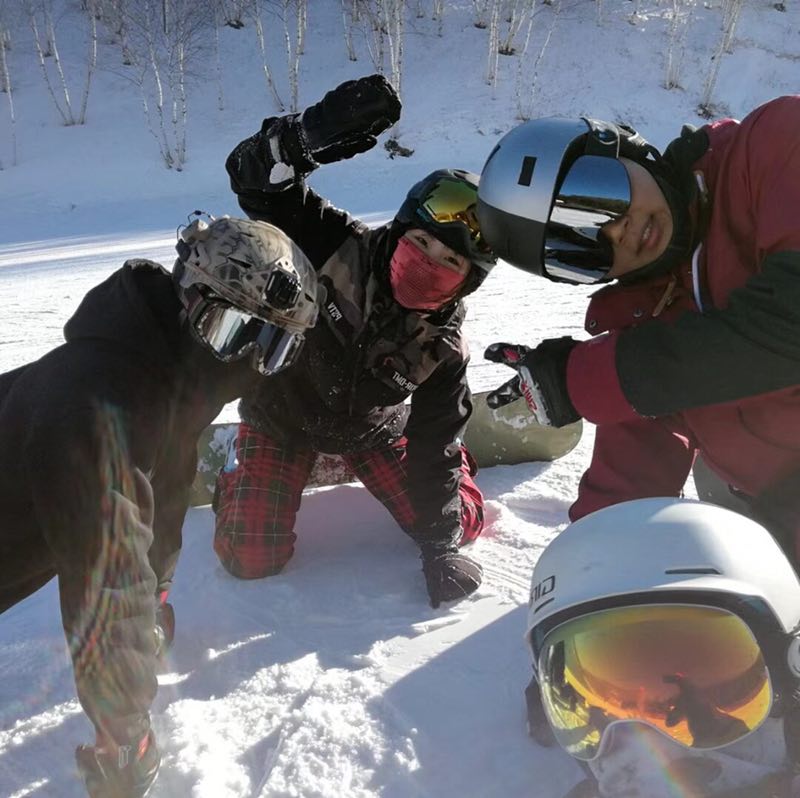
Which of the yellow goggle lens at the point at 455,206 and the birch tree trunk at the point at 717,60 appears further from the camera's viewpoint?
the birch tree trunk at the point at 717,60

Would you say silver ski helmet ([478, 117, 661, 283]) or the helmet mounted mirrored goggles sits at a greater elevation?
silver ski helmet ([478, 117, 661, 283])

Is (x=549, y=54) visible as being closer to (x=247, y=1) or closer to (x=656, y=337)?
(x=247, y=1)

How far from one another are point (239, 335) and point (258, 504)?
113 centimetres

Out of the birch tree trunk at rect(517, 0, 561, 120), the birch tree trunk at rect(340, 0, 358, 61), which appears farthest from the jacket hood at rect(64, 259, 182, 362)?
the birch tree trunk at rect(340, 0, 358, 61)

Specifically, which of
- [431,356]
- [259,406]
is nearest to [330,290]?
[431,356]

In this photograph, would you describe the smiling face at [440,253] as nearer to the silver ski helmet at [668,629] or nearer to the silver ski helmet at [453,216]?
the silver ski helmet at [453,216]

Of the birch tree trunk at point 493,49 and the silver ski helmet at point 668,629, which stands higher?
the silver ski helmet at point 668,629

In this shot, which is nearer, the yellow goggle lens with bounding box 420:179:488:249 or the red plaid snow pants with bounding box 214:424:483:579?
the yellow goggle lens with bounding box 420:179:488:249

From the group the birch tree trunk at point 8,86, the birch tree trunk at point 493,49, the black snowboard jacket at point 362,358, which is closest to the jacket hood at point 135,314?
the black snowboard jacket at point 362,358

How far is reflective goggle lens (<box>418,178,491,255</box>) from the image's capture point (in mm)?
2199

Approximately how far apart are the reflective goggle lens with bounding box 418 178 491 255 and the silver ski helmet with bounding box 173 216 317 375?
610 mm

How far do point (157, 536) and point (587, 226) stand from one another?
1.39 m

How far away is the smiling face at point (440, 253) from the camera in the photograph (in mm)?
2217

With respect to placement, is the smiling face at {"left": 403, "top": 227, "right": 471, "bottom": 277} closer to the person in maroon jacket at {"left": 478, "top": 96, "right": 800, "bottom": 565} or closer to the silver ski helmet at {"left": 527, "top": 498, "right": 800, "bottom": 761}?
the person in maroon jacket at {"left": 478, "top": 96, "right": 800, "bottom": 565}
